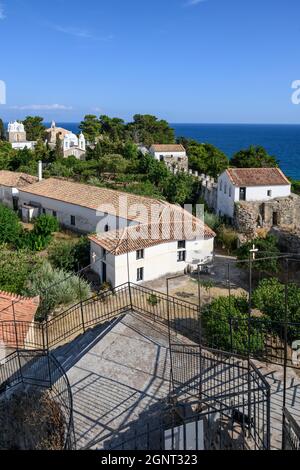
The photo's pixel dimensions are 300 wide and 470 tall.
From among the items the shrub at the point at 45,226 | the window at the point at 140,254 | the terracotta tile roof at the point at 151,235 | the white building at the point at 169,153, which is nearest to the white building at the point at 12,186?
the shrub at the point at 45,226

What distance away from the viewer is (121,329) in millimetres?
11422

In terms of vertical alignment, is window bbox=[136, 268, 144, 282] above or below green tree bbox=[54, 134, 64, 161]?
below

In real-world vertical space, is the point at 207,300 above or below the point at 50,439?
below

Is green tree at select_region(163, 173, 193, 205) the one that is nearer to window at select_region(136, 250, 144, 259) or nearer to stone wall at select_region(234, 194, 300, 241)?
stone wall at select_region(234, 194, 300, 241)

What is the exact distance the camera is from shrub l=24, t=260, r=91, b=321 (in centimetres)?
1974

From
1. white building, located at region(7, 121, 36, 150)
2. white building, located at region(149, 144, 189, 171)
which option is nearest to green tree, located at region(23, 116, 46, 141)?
white building, located at region(7, 121, 36, 150)

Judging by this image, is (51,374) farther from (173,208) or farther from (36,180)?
(36,180)

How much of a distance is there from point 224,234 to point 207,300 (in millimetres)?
9513

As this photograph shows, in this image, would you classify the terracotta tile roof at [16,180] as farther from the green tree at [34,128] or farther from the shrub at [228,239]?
the green tree at [34,128]

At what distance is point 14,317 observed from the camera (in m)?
13.2

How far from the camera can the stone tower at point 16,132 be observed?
7731 centimetres

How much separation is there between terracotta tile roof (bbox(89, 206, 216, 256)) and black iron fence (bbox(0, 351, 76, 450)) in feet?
35.8

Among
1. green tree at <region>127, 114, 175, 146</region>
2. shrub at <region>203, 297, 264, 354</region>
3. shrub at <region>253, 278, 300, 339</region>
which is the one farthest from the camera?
green tree at <region>127, 114, 175, 146</region>
